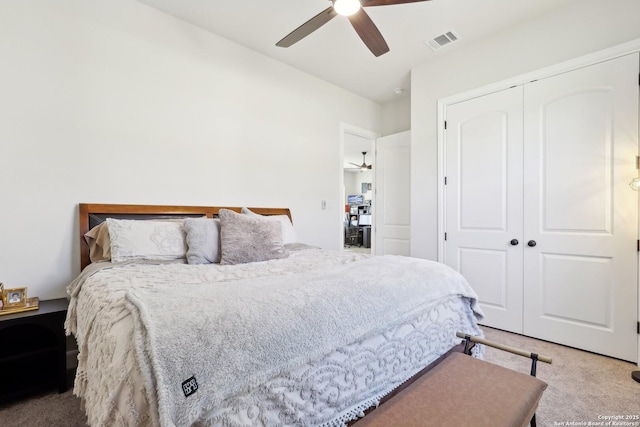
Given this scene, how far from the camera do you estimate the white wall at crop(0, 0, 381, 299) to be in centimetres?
195

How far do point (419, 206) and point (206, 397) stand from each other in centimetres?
312

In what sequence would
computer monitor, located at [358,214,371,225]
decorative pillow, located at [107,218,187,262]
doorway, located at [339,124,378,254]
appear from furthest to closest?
computer monitor, located at [358,214,371,225]
doorway, located at [339,124,378,254]
decorative pillow, located at [107,218,187,262]

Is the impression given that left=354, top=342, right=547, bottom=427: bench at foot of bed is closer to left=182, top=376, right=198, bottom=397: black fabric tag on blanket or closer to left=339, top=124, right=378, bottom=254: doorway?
left=182, top=376, right=198, bottom=397: black fabric tag on blanket

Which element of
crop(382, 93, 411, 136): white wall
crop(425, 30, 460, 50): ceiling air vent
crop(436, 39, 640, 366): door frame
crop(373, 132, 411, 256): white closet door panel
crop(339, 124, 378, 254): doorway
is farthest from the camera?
crop(339, 124, 378, 254): doorway

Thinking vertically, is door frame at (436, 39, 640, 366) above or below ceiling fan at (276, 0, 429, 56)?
below

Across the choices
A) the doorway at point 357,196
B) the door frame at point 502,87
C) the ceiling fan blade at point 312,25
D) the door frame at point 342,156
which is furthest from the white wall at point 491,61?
the doorway at point 357,196

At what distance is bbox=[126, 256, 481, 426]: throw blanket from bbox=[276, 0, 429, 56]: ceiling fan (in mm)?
1641

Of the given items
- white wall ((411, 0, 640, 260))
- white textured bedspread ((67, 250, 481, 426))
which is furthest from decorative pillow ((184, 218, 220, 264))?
white wall ((411, 0, 640, 260))

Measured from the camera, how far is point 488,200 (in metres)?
2.90

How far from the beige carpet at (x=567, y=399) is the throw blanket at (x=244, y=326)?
3.73 feet

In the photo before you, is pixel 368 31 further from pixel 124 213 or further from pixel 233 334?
pixel 124 213

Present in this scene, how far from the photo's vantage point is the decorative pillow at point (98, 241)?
2.02 meters

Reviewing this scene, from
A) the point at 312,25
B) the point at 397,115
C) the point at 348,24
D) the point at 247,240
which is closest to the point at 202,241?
the point at 247,240

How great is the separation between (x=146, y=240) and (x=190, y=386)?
158 cm
